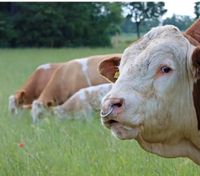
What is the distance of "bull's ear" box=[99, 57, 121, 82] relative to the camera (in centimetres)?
418

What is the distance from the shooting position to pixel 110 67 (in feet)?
13.8

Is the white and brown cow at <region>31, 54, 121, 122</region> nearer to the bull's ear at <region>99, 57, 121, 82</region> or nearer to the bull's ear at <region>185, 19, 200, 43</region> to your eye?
the bull's ear at <region>99, 57, 121, 82</region>

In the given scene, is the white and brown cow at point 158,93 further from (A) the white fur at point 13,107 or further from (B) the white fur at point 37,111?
(A) the white fur at point 13,107

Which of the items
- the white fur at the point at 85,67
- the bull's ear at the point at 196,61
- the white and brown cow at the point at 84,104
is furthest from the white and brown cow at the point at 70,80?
the bull's ear at the point at 196,61

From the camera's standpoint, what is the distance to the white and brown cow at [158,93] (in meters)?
3.43

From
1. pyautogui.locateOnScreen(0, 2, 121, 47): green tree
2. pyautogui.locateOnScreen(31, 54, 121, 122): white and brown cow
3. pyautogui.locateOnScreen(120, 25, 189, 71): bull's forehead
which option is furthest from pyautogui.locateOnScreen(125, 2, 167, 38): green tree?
pyautogui.locateOnScreen(0, 2, 121, 47): green tree

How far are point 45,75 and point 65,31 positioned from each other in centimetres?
3413

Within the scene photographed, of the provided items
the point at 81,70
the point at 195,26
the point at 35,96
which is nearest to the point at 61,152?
the point at 195,26

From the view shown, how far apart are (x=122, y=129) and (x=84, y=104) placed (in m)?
5.84

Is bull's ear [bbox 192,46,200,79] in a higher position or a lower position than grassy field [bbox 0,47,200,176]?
higher

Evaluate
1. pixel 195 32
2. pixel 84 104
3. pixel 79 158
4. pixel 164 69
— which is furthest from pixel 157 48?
pixel 84 104

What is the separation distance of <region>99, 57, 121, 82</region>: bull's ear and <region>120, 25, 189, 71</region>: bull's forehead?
1.34 ft

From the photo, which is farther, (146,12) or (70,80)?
(70,80)

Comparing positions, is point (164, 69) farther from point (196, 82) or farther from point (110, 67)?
point (110, 67)
